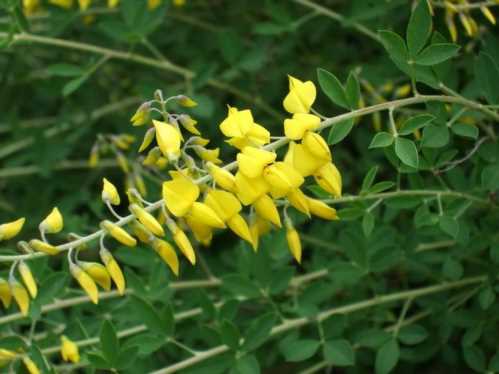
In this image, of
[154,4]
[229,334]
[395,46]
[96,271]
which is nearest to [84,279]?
[96,271]

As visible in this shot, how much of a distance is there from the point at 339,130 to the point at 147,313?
1.91 ft

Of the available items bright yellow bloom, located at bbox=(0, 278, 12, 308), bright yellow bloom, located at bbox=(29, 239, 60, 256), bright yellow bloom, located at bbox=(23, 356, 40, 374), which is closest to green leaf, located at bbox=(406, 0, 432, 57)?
bright yellow bloom, located at bbox=(29, 239, 60, 256)

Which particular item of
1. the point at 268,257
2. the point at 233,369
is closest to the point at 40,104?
the point at 268,257

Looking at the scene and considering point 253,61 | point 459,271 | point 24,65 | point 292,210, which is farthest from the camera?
point 24,65

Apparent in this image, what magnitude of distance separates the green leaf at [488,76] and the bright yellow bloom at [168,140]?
0.65 metres

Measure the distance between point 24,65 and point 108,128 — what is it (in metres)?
0.36

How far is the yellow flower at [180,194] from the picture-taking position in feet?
4.21

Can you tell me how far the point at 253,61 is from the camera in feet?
7.77

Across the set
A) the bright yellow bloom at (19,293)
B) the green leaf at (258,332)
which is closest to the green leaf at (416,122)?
the green leaf at (258,332)

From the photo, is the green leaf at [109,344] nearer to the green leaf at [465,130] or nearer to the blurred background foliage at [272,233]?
the blurred background foliage at [272,233]

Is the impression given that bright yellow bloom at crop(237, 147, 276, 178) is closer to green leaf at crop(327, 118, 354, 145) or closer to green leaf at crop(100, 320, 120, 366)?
green leaf at crop(327, 118, 354, 145)

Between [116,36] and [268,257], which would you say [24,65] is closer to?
[116,36]

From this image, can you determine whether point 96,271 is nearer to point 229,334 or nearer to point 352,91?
point 229,334

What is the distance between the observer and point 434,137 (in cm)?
154
